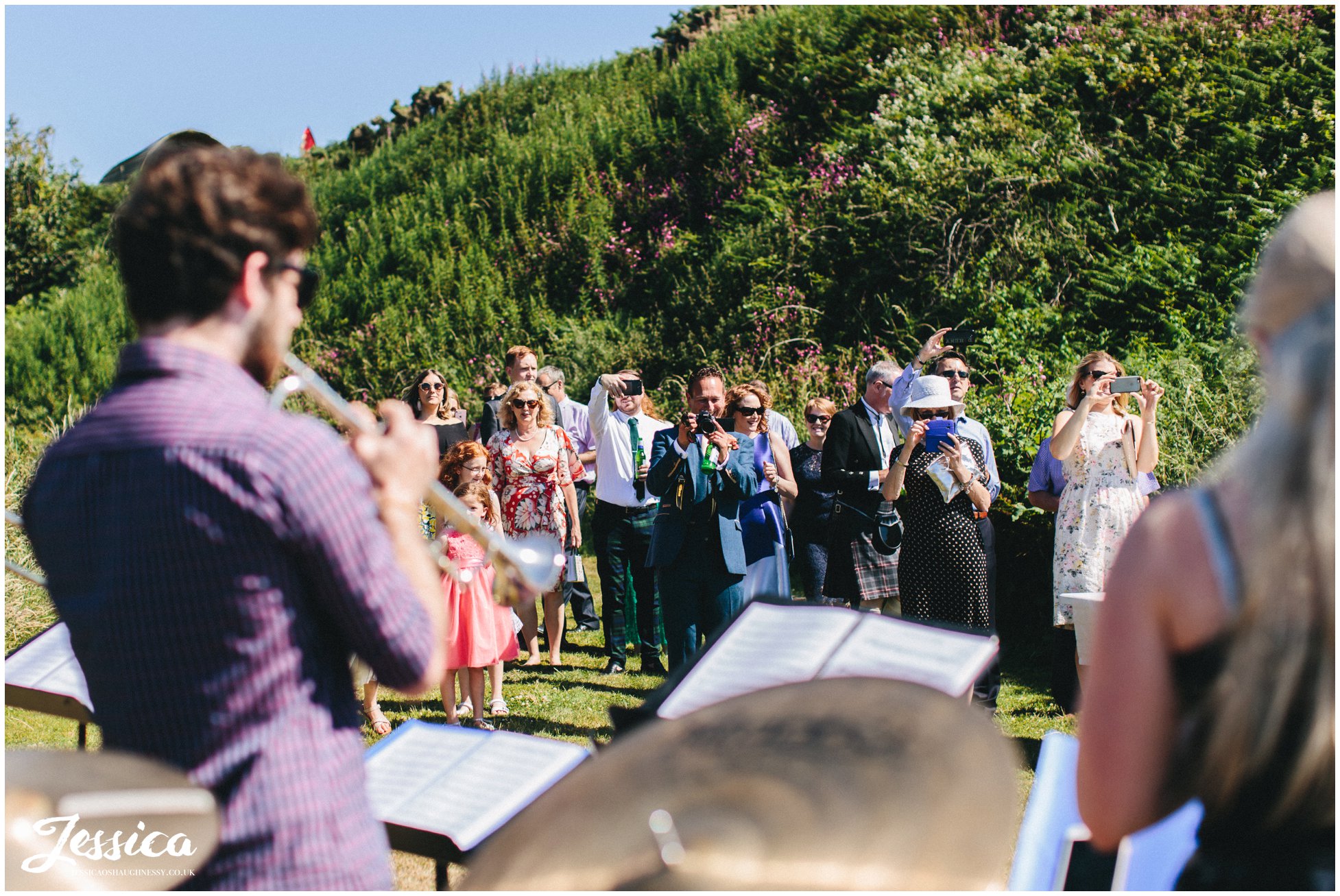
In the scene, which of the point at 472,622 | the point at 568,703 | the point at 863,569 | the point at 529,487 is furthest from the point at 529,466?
the point at 863,569

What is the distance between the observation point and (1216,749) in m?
1.13

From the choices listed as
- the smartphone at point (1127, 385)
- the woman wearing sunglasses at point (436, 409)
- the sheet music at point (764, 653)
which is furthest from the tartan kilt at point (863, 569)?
the sheet music at point (764, 653)

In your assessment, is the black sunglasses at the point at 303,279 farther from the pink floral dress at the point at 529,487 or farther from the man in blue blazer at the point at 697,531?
the pink floral dress at the point at 529,487

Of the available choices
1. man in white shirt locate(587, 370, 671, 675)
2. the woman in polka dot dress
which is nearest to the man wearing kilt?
the woman in polka dot dress

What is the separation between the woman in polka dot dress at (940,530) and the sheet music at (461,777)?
3103 mm

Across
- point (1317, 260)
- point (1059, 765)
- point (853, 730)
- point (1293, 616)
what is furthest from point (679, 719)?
point (1059, 765)

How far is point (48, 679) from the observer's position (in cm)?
304

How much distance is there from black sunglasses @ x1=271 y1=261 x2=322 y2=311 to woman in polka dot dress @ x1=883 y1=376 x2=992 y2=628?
4149 millimetres

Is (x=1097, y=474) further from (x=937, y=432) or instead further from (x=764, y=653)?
(x=764, y=653)

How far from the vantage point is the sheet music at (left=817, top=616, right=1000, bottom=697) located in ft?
6.54

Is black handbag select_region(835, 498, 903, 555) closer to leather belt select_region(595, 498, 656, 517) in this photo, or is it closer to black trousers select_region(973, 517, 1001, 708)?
black trousers select_region(973, 517, 1001, 708)

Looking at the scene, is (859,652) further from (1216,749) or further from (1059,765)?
(1216,749)

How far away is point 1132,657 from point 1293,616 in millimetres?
177

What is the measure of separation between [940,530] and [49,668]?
3.88 metres
